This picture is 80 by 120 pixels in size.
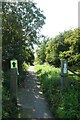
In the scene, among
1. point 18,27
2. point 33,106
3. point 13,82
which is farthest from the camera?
point 18,27

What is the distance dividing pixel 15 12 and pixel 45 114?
5474 mm

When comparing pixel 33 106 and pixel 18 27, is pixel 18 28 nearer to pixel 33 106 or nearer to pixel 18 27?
pixel 18 27

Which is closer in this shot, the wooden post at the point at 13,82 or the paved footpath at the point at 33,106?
the paved footpath at the point at 33,106

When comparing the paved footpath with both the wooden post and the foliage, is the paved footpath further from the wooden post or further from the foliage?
the foliage

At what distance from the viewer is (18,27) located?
488 inches

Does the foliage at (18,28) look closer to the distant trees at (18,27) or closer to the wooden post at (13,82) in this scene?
the distant trees at (18,27)

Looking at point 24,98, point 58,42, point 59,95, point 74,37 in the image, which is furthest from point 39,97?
point 58,42

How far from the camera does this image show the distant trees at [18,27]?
1211cm

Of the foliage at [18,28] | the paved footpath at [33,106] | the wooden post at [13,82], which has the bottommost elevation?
the paved footpath at [33,106]

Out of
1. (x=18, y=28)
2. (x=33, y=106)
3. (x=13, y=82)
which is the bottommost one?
(x=33, y=106)

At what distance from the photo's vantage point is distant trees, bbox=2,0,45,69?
12.1 meters

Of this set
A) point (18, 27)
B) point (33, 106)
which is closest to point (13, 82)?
point (33, 106)

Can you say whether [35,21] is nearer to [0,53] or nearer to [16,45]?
[16,45]

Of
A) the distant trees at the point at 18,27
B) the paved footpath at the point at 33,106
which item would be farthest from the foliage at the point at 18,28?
the paved footpath at the point at 33,106
